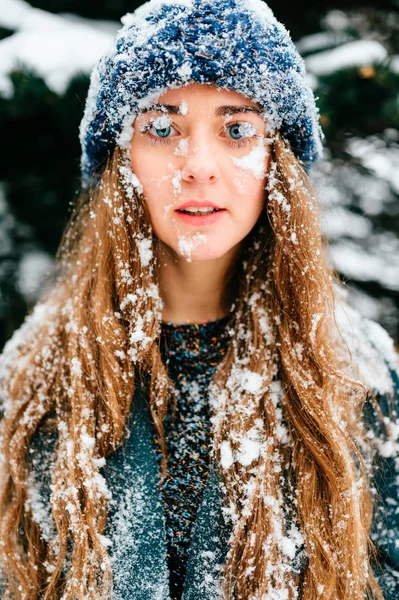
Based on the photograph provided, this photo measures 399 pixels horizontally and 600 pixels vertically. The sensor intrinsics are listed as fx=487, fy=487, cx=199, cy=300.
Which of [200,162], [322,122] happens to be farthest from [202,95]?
[322,122]

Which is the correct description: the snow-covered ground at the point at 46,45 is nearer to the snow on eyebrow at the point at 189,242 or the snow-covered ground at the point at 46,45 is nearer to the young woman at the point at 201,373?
the young woman at the point at 201,373

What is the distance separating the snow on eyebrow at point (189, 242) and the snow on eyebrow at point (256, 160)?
206 millimetres

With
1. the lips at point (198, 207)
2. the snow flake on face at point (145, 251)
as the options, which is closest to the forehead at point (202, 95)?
the lips at point (198, 207)

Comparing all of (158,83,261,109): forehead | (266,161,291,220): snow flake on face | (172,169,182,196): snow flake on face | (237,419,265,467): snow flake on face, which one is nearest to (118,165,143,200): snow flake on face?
(172,169,182,196): snow flake on face

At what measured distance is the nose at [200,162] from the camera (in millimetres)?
1169

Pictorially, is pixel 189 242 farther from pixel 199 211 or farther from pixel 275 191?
pixel 275 191

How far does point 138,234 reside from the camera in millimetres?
1406

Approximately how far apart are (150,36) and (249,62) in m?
0.25

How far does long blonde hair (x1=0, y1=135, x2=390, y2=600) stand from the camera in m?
1.24

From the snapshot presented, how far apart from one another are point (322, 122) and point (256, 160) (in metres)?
0.56

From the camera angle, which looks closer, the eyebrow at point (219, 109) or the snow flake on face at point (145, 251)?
the eyebrow at point (219, 109)

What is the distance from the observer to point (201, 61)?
3.78ft

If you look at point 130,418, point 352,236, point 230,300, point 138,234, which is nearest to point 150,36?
point 138,234

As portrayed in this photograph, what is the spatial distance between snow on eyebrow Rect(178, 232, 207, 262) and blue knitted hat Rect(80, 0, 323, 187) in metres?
0.32
